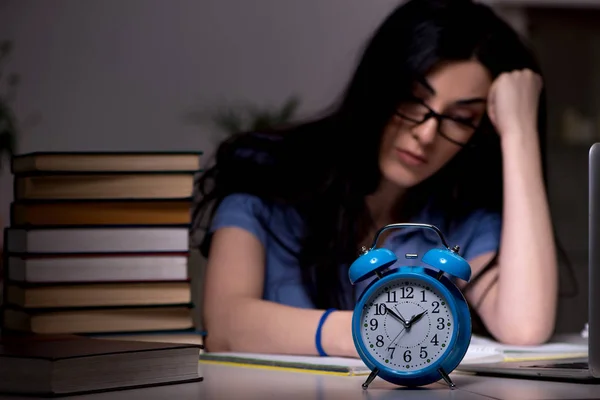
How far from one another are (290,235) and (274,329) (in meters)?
0.44

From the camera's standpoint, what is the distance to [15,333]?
163cm

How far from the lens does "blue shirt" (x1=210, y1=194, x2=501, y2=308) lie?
1.86 meters

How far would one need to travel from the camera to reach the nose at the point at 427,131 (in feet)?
6.06

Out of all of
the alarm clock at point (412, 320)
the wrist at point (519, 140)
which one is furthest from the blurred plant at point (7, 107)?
the alarm clock at point (412, 320)

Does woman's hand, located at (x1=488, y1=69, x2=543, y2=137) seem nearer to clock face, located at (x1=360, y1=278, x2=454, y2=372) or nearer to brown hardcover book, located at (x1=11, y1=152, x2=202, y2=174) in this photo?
brown hardcover book, located at (x1=11, y1=152, x2=202, y2=174)

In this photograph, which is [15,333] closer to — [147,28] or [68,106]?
[68,106]

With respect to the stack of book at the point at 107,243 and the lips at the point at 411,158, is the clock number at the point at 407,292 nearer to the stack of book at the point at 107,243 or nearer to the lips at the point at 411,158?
the stack of book at the point at 107,243

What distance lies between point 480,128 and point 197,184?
613 millimetres

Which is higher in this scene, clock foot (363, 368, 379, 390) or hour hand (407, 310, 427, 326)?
hour hand (407, 310, 427, 326)

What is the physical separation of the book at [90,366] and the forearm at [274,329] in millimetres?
297

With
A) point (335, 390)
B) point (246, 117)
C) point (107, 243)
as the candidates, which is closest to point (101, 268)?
point (107, 243)

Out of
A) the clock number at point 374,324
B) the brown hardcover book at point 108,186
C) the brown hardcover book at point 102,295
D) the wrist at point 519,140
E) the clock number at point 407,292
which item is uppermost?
the wrist at point 519,140

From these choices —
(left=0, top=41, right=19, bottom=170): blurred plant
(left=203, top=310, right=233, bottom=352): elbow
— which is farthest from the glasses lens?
(left=0, top=41, right=19, bottom=170): blurred plant

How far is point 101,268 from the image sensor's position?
1573 millimetres
